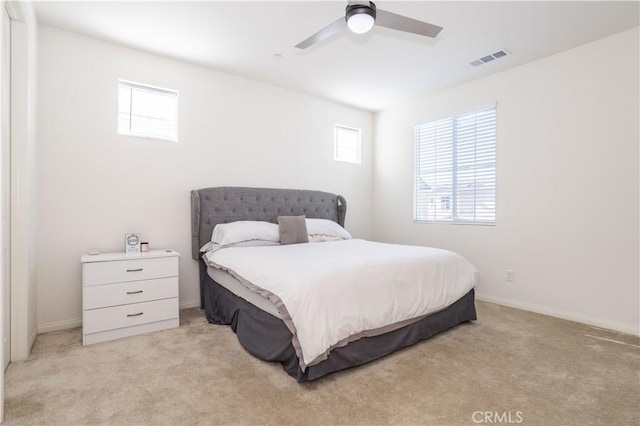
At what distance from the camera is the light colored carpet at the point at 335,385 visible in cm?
171

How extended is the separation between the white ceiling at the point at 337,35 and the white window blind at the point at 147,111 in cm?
41

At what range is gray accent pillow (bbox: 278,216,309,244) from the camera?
3.59 meters

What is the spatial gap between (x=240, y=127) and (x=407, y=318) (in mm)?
2885

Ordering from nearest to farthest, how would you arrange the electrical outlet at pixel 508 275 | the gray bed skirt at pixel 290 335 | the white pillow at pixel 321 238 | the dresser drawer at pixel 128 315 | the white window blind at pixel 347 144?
the gray bed skirt at pixel 290 335 < the dresser drawer at pixel 128 315 < the electrical outlet at pixel 508 275 < the white pillow at pixel 321 238 < the white window blind at pixel 347 144

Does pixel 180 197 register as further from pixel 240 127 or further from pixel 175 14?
pixel 175 14

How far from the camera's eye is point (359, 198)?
523 centimetres

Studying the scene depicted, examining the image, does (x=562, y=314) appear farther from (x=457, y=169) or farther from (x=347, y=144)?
(x=347, y=144)

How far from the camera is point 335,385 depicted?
6.54 ft

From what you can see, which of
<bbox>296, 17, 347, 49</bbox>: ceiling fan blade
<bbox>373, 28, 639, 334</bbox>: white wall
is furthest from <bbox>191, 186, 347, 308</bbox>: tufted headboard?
<bbox>296, 17, 347, 49</bbox>: ceiling fan blade

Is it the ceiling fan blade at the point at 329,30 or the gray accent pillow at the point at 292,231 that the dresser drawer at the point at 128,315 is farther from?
the ceiling fan blade at the point at 329,30

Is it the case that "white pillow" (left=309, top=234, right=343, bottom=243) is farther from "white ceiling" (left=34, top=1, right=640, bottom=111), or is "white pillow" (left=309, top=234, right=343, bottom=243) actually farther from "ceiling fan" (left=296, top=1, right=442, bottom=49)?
"ceiling fan" (left=296, top=1, right=442, bottom=49)

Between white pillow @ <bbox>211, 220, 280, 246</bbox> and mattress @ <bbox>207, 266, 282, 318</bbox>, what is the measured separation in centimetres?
32

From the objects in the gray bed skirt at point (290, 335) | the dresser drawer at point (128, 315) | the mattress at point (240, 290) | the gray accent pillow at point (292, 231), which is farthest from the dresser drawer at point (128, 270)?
the gray accent pillow at point (292, 231)

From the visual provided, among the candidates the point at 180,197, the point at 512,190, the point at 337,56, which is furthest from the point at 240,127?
the point at 512,190
